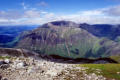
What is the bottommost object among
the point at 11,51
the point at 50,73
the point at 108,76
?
the point at 11,51

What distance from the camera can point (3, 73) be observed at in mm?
29484

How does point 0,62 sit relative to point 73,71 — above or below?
above

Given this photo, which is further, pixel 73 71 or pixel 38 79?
A: pixel 73 71

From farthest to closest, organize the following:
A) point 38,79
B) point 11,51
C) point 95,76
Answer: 1. point 11,51
2. point 95,76
3. point 38,79

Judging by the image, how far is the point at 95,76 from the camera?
33781 millimetres

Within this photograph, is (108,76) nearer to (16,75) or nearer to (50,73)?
(50,73)

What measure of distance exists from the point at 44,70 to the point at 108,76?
45.6ft

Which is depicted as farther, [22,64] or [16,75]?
[22,64]

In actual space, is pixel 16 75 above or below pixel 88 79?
above

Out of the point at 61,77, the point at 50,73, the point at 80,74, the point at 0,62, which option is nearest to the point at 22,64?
the point at 0,62

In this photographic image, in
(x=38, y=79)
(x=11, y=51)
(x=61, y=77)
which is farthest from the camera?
(x=11, y=51)

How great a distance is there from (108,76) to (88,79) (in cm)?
594

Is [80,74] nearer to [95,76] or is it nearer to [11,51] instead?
[95,76]

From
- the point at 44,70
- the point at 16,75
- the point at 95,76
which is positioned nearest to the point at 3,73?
the point at 16,75
